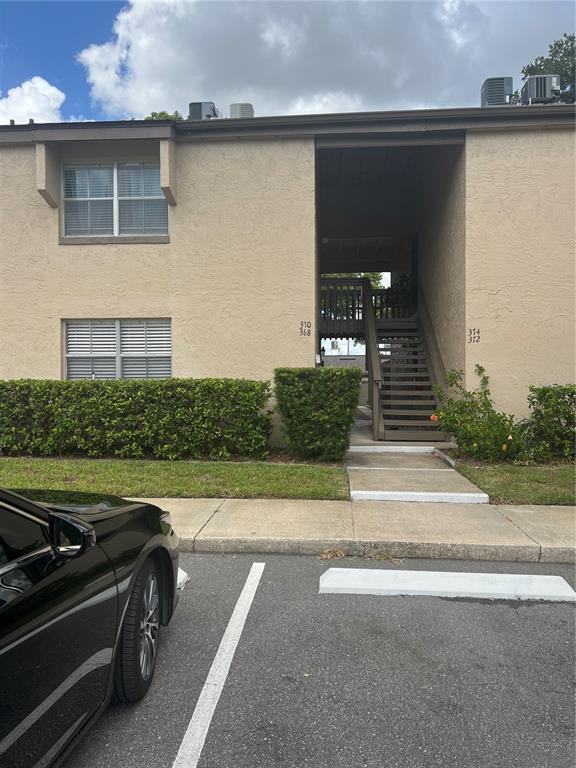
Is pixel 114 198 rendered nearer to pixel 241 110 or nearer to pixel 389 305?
pixel 241 110

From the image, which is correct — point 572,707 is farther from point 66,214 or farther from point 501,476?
point 66,214

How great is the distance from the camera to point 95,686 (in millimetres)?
2172

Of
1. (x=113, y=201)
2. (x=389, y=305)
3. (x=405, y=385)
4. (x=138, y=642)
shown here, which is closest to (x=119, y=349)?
(x=113, y=201)

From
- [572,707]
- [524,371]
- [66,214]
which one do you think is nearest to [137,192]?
[66,214]

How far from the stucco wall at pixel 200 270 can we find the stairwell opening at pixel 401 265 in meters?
1.94

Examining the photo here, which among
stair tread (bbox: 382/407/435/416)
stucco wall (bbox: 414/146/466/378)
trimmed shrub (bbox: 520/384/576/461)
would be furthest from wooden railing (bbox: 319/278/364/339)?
trimmed shrub (bbox: 520/384/576/461)

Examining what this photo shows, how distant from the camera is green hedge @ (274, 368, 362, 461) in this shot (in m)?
8.15

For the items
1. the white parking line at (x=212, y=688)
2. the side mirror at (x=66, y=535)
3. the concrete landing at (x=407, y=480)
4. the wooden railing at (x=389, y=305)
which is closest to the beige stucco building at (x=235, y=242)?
the concrete landing at (x=407, y=480)

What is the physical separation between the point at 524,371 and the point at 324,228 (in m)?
9.06

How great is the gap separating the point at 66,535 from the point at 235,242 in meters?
8.16

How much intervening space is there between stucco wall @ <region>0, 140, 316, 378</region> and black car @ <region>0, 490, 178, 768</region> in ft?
22.4

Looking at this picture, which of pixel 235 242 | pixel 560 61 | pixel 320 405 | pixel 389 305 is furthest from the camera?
pixel 560 61

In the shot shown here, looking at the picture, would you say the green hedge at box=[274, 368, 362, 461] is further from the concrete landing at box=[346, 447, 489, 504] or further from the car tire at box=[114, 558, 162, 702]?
the car tire at box=[114, 558, 162, 702]

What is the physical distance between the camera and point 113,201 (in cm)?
999
